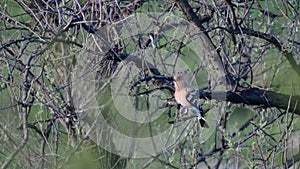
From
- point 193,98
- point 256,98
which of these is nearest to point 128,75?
point 193,98

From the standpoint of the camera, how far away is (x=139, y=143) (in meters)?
5.67

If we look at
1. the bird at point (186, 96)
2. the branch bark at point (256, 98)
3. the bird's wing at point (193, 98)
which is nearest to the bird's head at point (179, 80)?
the bird at point (186, 96)

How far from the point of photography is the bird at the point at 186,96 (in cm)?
490

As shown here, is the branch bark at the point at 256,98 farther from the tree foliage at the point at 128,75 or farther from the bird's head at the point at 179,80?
the bird's head at the point at 179,80

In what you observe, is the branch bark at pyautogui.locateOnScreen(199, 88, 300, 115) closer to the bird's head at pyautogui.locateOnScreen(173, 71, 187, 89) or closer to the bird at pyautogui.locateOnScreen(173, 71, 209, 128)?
the bird at pyautogui.locateOnScreen(173, 71, 209, 128)

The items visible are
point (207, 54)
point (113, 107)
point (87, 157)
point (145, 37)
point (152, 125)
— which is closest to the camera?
point (87, 157)

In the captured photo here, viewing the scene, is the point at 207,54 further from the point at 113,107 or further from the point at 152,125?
the point at 152,125

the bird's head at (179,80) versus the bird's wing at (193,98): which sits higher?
the bird's head at (179,80)

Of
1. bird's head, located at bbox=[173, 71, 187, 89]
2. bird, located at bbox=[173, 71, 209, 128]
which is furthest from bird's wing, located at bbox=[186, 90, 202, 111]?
bird's head, located at bbox=[173, 71, 187, 89]

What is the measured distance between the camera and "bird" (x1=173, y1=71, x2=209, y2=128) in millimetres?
4895

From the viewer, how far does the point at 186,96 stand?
4.80 m

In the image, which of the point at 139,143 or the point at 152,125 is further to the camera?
the point at 152,125

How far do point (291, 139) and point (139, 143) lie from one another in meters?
1.24

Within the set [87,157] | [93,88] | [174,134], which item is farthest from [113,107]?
[87,157]
